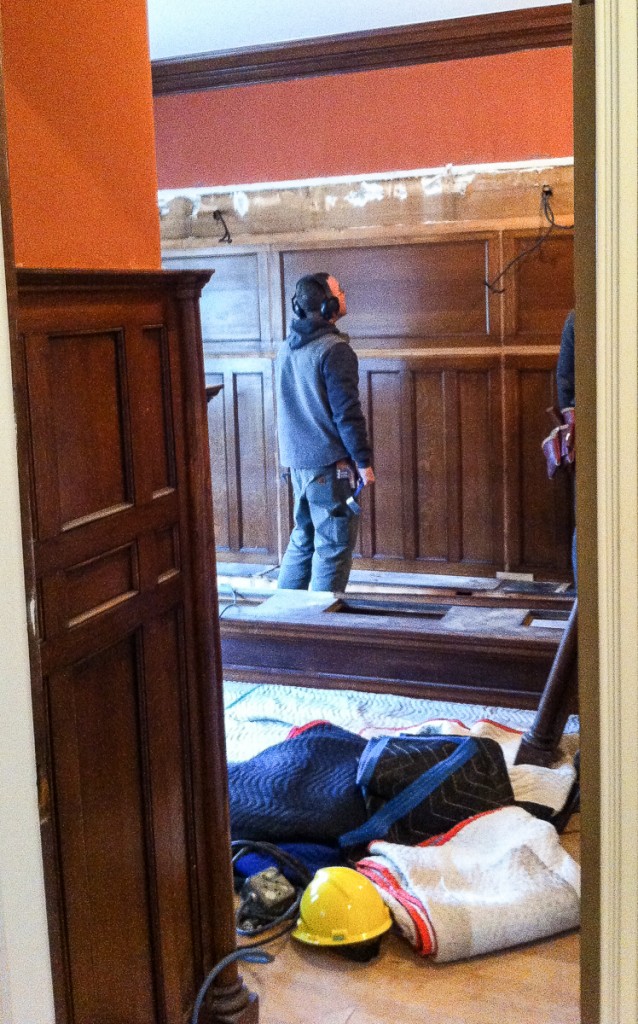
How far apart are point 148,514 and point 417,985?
1.26 meters

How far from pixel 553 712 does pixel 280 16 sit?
141 inches

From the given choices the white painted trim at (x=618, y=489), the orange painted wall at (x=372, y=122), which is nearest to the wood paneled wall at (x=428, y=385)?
the orange painted wall at (x=372, y=122)

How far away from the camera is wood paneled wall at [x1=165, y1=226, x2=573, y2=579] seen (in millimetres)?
5543

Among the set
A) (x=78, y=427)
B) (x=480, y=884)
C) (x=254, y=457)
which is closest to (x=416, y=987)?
(x=480, y=884)

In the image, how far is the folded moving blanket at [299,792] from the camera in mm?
2953

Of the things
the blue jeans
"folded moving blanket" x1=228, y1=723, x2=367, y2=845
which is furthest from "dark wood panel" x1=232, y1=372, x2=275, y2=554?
"folded moving blanket" x1=228, y1=723, x2=367, y2=845

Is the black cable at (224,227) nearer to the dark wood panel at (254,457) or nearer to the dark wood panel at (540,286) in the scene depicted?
the dark wood panel at (254,457)

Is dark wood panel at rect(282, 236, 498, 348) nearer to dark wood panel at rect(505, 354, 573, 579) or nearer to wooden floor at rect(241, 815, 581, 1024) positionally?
dark wood panel at rect(505, 354, 573, 579)

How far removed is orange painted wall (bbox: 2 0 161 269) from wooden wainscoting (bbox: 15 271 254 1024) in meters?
0.13

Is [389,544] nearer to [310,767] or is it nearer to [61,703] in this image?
[310,767]

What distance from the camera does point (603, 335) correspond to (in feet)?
4.06

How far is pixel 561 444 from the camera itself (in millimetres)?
4945

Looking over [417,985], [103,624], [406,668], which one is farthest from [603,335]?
[406,668]

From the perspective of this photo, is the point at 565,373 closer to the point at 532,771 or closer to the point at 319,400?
the point at 319,400
